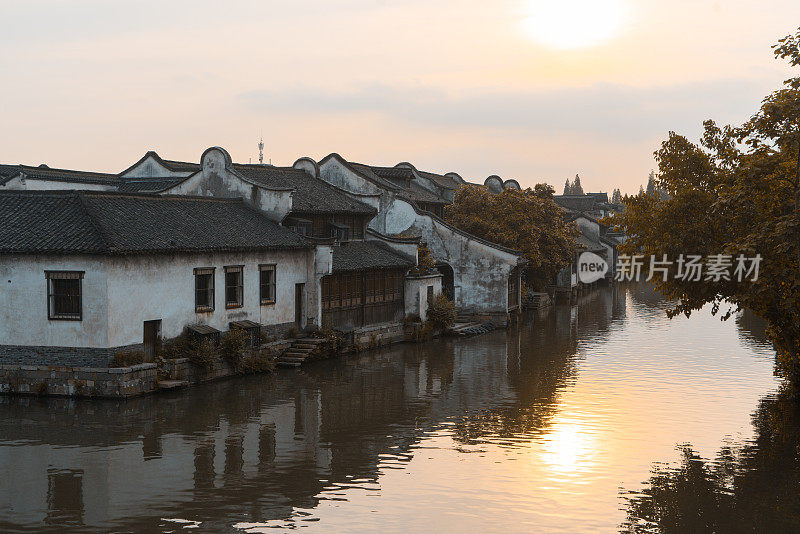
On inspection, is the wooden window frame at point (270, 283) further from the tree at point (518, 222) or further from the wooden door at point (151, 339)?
the tree at point (518, 222)

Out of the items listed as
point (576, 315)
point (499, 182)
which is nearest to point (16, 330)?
point (576, 315)

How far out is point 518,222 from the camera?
57.5 metres

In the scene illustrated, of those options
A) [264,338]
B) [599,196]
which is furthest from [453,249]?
[599,196]

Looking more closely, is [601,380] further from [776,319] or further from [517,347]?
[517,347]

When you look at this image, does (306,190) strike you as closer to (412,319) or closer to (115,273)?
(412,319)

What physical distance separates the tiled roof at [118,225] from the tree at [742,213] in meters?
14.9

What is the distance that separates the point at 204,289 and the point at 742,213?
1837cm

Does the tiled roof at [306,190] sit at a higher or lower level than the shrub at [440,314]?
higher

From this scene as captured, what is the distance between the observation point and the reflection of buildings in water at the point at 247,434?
56.1 feet

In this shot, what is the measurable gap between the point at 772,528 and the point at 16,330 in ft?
74.1

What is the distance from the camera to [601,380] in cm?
3228

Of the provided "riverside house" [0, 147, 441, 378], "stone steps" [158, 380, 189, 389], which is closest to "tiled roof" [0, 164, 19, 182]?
"riverside house" [0, 147, 441, 378]

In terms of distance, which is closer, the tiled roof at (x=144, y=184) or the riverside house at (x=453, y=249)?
the riverside house at (x=453, y=249)

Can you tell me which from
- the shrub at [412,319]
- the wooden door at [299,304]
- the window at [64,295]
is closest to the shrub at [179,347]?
the window at [64,295]
